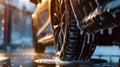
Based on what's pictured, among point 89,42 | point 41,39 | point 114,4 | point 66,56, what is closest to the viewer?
point 114,4

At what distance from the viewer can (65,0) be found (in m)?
3.58

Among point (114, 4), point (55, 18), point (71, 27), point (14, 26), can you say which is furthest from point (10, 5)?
point (114, 4)

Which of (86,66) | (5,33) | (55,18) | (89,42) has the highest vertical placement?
(5,33)

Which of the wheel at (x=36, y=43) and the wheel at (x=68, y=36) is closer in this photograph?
the wheel at (x=68, y=36)

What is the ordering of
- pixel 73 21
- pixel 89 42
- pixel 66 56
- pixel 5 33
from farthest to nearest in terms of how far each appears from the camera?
1. pixel 5 33
2. pixel 66 56
3. pixel 89 42
4. pixel 73 21

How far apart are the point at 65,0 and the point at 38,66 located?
3.63 ft

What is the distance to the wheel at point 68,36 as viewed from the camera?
361 cm

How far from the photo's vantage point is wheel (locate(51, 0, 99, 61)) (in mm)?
3605

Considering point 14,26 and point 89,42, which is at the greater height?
point 14,26

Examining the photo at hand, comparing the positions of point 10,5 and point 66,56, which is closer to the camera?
point 66,56

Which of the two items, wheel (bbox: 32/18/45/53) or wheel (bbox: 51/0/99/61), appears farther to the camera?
wheel (bbox: 32/18/45/53)

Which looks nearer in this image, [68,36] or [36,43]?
[68,36]

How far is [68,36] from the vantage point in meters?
3.77

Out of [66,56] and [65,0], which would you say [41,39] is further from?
[65,0]
